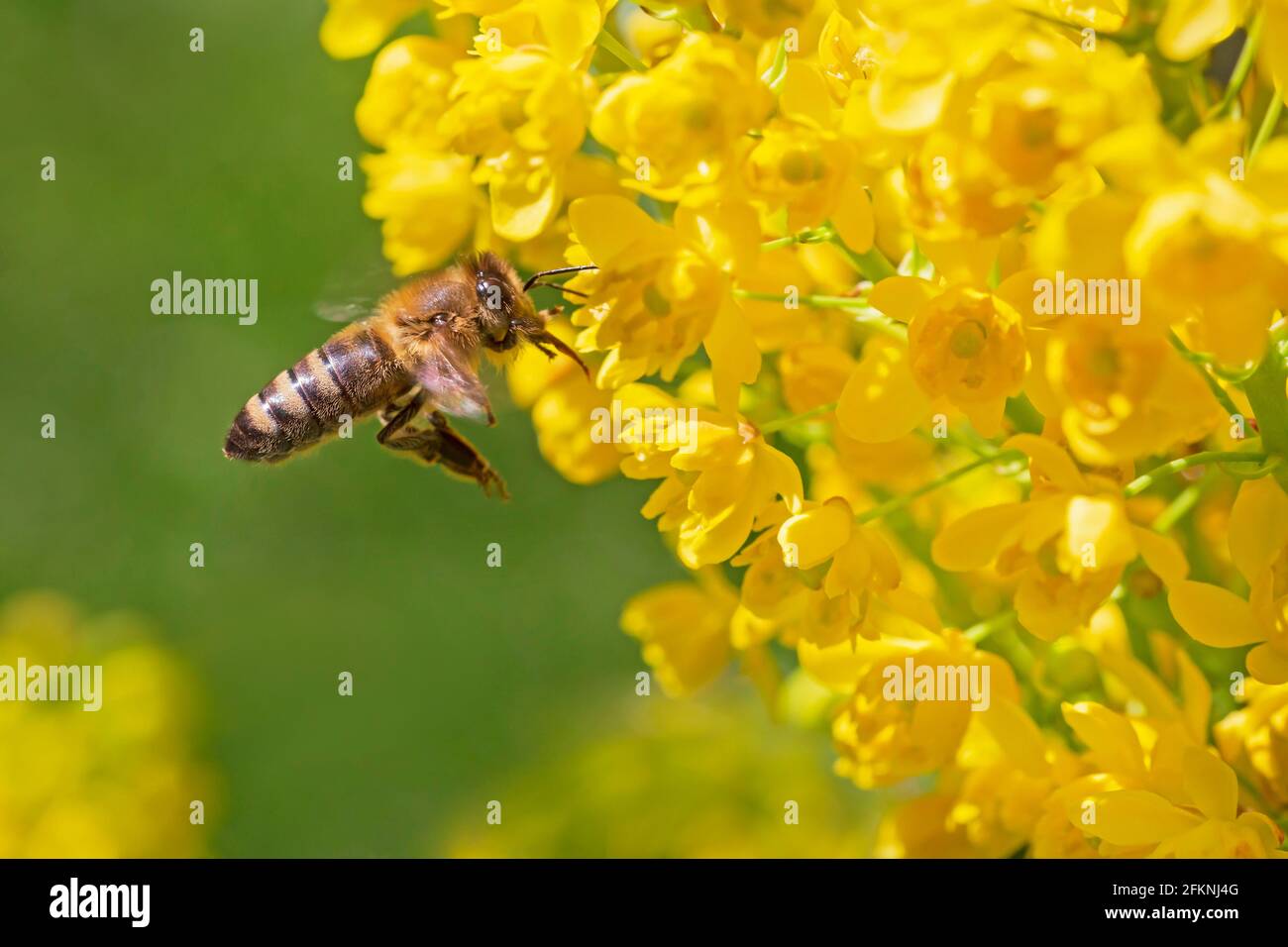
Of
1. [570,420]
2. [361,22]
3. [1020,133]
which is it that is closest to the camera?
[1020,133]

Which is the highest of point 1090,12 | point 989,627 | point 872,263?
point 1090,12

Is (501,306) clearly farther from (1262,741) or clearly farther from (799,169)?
(1262,741)

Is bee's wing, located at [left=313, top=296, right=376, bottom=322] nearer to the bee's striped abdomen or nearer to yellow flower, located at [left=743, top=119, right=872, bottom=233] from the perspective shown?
the bee's striped abdomen

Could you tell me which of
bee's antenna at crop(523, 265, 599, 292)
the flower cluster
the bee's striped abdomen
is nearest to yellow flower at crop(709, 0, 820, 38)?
the flower cluster

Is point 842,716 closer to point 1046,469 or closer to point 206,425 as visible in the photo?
point 1046,469

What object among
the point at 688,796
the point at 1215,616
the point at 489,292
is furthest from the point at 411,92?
the point at 688,796
